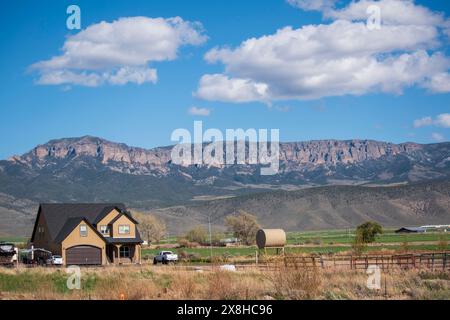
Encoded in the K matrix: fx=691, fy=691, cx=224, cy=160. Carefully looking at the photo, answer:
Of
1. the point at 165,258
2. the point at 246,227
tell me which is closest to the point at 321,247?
the point at 246,227

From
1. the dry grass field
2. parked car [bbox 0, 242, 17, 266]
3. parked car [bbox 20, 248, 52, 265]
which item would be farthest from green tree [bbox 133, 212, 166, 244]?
the dry grass field

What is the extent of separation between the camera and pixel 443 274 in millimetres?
35094

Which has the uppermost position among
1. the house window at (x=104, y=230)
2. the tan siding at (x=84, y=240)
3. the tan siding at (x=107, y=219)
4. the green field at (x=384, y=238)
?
the tan siding at (x=107, y=219)

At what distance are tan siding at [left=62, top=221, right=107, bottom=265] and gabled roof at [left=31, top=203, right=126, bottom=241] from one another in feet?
3.96

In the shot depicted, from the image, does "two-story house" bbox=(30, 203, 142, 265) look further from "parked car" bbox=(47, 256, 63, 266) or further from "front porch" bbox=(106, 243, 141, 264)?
"parked car" bbox=(47, 256, 63, 266)

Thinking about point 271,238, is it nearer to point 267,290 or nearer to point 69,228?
point 69,228

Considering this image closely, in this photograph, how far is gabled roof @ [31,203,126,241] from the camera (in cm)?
6425

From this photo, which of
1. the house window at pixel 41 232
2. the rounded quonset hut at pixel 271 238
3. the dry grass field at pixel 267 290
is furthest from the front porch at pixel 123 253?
the dry grass field at pixel 267 290

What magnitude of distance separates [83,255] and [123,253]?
4.51 meters

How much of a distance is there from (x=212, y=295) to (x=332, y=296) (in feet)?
14.2

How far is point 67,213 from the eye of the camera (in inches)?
2623

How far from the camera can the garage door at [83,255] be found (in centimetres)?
6184

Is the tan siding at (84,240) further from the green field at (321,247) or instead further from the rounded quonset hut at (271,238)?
the rounded quonset hut at (271,238)
